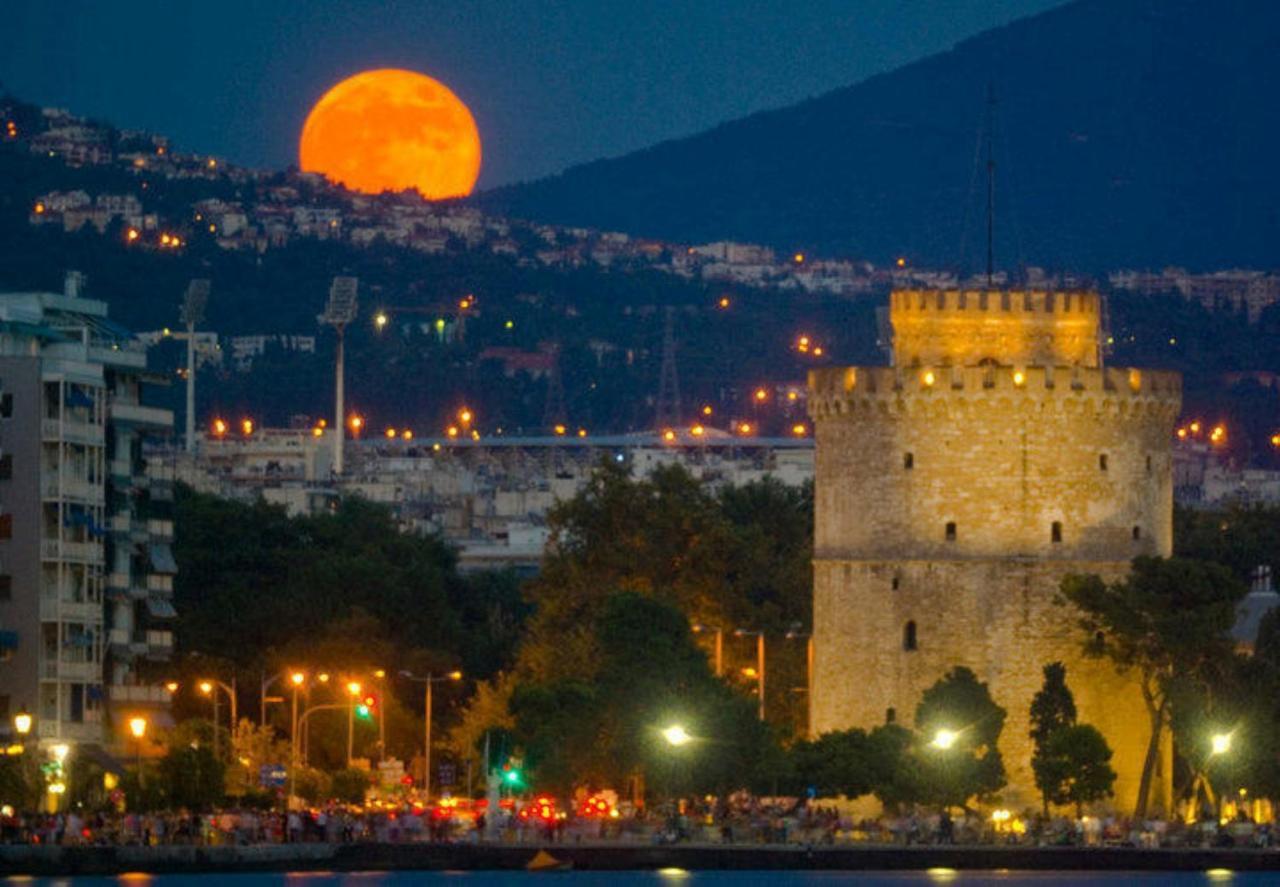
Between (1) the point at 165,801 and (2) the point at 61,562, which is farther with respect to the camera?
(2) the point at 61,562

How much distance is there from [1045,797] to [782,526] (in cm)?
3336

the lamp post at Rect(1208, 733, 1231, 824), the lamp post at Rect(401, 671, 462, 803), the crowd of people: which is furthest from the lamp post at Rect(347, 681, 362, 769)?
the lamp post at Rect(1208, 733, 1231, 824)

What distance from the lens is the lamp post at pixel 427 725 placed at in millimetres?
98312

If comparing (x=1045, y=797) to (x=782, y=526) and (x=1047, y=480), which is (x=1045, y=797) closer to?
(x=1047, y=480)

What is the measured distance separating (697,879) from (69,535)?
18367 mm

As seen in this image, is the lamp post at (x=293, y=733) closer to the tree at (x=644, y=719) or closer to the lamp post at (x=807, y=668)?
the tree at (x=644, y=719)

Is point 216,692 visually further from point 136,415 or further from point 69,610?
point 69,610

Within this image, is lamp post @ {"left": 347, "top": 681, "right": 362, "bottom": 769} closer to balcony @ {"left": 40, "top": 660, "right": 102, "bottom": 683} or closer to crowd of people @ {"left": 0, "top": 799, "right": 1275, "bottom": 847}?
balcony @ {"left": 40, "top": 660, "right": 102, "bottom": 683}

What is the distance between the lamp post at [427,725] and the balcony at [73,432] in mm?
9197

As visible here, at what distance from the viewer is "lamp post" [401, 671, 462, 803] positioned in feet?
323

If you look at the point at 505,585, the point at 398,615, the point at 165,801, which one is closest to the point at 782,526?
the point at 398,615

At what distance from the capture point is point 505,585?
424 feet

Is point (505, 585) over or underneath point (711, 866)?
over

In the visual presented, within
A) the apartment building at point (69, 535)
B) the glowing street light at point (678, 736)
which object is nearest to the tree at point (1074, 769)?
the glowing street light at point (678, 736)
